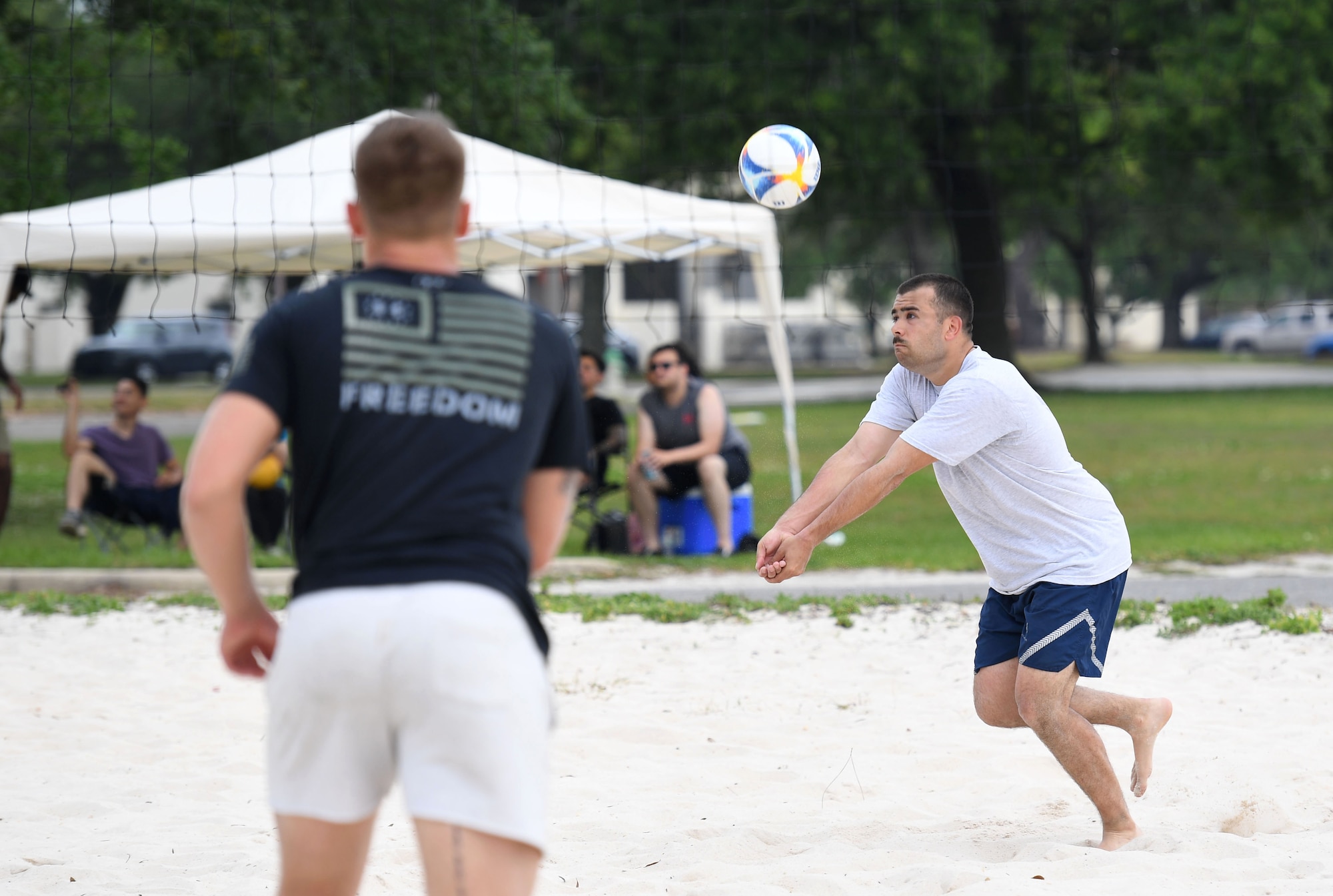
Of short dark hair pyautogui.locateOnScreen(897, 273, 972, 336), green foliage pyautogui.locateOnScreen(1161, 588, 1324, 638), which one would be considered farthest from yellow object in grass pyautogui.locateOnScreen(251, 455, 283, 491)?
short dark hair pyautogui.locateOnScreen(897, 273, 972, 336)

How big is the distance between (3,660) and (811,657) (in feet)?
10.8

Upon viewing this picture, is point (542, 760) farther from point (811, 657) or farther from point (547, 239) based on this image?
point (547, 239)

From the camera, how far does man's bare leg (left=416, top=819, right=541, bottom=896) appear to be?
1.88 m

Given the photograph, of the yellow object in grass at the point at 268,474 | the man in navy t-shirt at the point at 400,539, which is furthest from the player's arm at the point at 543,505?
the yellow object in grass at the point at 268,474

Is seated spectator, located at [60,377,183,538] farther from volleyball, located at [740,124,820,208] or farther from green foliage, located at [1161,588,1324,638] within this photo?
green foliage, located at [1161,588,1324,638]

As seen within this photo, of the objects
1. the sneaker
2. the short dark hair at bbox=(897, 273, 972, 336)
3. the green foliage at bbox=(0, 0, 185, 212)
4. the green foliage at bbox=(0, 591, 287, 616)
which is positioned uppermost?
the green foliage at bbox=(0, 0, 185, 212)

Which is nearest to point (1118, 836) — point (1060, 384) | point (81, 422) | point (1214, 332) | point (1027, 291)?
point (81, 422)

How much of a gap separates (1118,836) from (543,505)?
2107 mm

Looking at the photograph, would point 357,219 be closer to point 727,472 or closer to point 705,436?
point 705,436

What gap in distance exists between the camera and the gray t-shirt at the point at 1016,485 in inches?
133

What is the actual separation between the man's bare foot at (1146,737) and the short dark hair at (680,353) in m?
5.27

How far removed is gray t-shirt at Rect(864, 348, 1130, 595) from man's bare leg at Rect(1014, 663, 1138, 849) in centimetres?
24

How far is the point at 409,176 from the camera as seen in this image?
1.96 meters

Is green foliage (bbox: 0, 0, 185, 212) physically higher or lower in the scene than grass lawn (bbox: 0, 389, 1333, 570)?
higher
